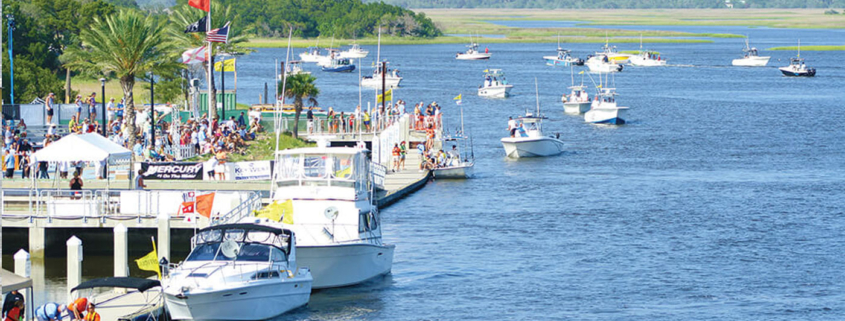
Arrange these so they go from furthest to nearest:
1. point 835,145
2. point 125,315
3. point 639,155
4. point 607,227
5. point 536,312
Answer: point 835,145, point 639,155, point 607,227, point 536,312, point 125,315

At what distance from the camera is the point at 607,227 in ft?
143

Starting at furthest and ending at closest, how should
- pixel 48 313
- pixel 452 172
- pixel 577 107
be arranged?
pixel 577 107, pixel 452 172, pixel 48 313

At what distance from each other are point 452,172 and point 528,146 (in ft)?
36.5

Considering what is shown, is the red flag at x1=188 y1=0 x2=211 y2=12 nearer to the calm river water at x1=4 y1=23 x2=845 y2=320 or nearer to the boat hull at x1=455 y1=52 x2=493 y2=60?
the calm river water at x1=4 y1=23 x2=845 y2=320

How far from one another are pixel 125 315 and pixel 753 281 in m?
19.1

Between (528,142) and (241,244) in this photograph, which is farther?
(528,142)

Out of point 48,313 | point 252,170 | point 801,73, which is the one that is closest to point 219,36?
point 252,170

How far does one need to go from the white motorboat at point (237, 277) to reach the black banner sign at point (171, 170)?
512 inches

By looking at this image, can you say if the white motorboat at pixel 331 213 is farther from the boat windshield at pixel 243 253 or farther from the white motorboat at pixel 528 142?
the white motorboat at pixel 528 142

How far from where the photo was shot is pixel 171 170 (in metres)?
39.5

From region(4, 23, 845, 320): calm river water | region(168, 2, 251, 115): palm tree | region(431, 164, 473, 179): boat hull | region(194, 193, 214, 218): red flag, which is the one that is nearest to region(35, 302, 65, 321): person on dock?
region(4, 23, 845, 320): calm river water

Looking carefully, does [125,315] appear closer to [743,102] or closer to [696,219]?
[696,219]

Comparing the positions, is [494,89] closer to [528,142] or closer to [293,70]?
[293,70]

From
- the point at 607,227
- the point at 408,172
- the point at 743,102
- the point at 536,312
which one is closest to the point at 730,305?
the point at 536,312
